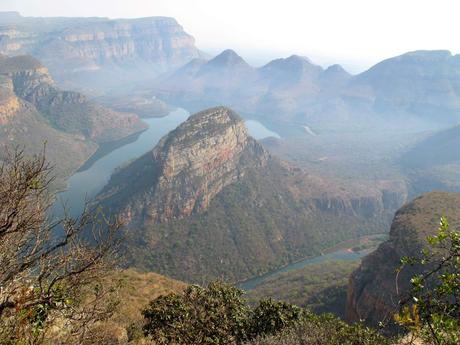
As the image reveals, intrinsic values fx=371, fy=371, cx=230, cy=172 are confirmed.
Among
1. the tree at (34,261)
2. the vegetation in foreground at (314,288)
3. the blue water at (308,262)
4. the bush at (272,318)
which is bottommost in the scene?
the blue water at (308,262)

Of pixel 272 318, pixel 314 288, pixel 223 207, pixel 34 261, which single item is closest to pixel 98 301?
pixel 34 261

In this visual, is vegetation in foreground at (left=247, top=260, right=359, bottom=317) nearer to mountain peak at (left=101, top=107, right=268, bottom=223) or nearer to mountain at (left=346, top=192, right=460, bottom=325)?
mountain at (left=346, top=192, right=460, bottom=325)

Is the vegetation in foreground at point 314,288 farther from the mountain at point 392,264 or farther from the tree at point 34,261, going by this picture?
the tree at point 34,261

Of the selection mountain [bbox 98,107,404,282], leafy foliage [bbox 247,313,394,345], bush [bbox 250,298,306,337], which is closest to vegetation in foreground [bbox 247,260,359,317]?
mountain [bbox 98,107,404,282]

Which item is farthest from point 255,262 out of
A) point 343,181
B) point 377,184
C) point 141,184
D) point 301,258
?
point 377,184

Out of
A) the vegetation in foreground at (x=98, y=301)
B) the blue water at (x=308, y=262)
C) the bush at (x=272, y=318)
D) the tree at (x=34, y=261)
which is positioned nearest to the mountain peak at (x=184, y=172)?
the blue water at (x=308, y=262)

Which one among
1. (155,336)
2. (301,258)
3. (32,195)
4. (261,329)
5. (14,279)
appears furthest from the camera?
(301,258)

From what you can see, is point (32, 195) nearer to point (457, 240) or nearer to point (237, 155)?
Result: point (457, 240)
